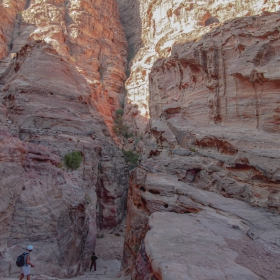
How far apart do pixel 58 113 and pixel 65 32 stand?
29442 mm

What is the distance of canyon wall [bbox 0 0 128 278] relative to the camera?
28.8 ft

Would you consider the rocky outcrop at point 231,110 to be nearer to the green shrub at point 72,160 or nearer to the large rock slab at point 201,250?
the large rock slab at point 201,250

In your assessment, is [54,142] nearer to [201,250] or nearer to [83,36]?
[201,250]

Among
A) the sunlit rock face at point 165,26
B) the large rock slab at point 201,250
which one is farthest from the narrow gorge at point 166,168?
the sunlit rock face at point 165,26

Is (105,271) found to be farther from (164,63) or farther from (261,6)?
(261,6)

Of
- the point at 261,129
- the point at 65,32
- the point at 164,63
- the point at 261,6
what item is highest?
the point at 65,32

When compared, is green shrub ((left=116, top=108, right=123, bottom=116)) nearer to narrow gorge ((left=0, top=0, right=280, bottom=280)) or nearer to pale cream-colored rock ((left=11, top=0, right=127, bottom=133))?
pale cream-colored rock ((left=11, top=0, right=127, bottom=133))

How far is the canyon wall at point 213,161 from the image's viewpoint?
5.38 m

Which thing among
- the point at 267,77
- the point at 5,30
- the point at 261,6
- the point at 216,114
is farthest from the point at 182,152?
the point at 5,30

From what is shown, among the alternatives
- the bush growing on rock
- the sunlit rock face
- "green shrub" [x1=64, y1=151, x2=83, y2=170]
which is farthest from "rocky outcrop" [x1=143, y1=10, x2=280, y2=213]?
the bush growing on rock

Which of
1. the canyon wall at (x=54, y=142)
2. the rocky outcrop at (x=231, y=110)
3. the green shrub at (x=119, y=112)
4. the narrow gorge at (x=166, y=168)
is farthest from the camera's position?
the green shrub at (x=119, y=112)

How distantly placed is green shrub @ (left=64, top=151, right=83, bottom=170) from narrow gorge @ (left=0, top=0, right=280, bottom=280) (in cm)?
8

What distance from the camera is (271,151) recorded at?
11773 mm

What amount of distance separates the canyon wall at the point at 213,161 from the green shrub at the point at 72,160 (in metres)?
4.24
